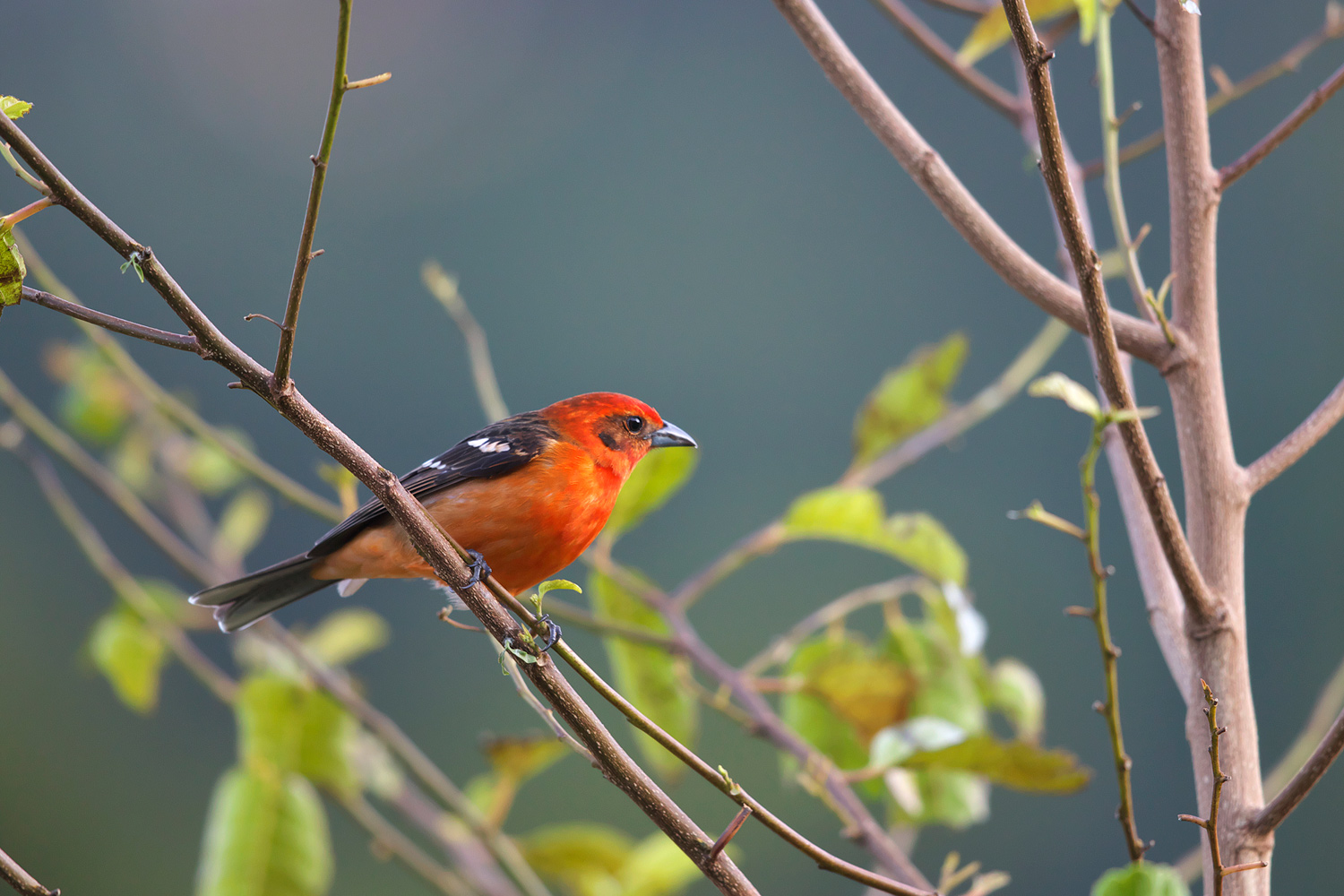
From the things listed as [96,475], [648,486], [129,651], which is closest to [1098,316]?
[648,486]

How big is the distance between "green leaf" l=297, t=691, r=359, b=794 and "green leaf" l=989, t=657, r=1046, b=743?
1.50 m

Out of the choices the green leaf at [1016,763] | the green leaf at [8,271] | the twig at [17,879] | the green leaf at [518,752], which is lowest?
the green leaf at [518,752]

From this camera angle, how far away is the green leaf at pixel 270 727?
90.4 inches

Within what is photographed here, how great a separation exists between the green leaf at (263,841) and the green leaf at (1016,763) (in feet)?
4.51

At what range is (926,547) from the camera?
2271 millimetres

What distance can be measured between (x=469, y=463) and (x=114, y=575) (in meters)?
1.00

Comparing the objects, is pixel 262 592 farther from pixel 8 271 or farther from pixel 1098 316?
pixel 1098 316

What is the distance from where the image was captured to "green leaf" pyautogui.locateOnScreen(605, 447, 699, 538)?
2455 millimetres

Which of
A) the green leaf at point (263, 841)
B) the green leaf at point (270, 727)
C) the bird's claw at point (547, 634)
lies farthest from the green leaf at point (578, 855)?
the bird's claw at point (547, 634)

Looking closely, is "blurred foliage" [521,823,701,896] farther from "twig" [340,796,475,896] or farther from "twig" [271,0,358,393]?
"twig" [271,0,358,393]

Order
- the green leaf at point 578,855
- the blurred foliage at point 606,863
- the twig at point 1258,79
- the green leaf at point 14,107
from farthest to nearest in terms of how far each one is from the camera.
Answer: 1. the green leaf at point 578,855
2. the blurred foliage at point 606,863
3. the twig at point 1258,79
4. the green leaf at point 14,107

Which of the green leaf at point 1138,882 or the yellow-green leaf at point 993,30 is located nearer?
the green leaf at point 1138,882

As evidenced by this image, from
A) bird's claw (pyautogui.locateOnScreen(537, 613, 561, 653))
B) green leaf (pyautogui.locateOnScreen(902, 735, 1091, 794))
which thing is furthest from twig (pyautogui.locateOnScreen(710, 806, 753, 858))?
green leaf (pyautogui.locateOnScreen(902, 735, 1091, 794))

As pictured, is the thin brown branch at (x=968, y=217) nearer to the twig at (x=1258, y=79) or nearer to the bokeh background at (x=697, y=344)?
the twig at (x=1258, y=79)
